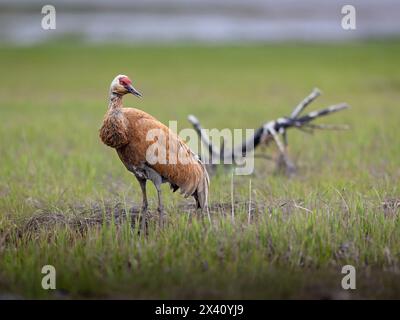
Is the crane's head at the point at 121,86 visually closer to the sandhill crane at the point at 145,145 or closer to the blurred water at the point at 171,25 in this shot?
the sandhill crane at the point at 145,145

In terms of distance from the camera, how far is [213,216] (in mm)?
6957

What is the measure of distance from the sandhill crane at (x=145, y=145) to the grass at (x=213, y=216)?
34cm

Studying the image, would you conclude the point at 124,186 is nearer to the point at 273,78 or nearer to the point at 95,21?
the point at 273,78

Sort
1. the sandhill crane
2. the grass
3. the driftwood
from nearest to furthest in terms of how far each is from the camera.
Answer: the grass → the sandhill crane → the driftwood

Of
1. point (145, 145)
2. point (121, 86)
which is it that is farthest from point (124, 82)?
point (145, 145)

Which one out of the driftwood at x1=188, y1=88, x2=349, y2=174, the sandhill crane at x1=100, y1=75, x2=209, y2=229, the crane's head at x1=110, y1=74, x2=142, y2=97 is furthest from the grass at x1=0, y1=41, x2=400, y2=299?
the crane's head at x1=110, y1=74, x2=142, y2=97

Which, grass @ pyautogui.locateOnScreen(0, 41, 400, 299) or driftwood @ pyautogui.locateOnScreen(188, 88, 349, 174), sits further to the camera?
driftwood @ pyautogui.locateOnScreen(188, 88, 349, 174)

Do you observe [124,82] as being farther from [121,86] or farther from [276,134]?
[276,134]

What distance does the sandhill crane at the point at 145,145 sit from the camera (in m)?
6.83

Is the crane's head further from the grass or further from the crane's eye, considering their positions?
the grass

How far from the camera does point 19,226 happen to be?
690 cm

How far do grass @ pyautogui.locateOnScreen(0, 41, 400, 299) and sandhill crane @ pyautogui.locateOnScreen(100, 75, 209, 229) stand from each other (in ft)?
1.10

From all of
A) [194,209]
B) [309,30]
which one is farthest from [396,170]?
[309,30]

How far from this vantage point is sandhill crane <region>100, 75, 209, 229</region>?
6.83 meters
